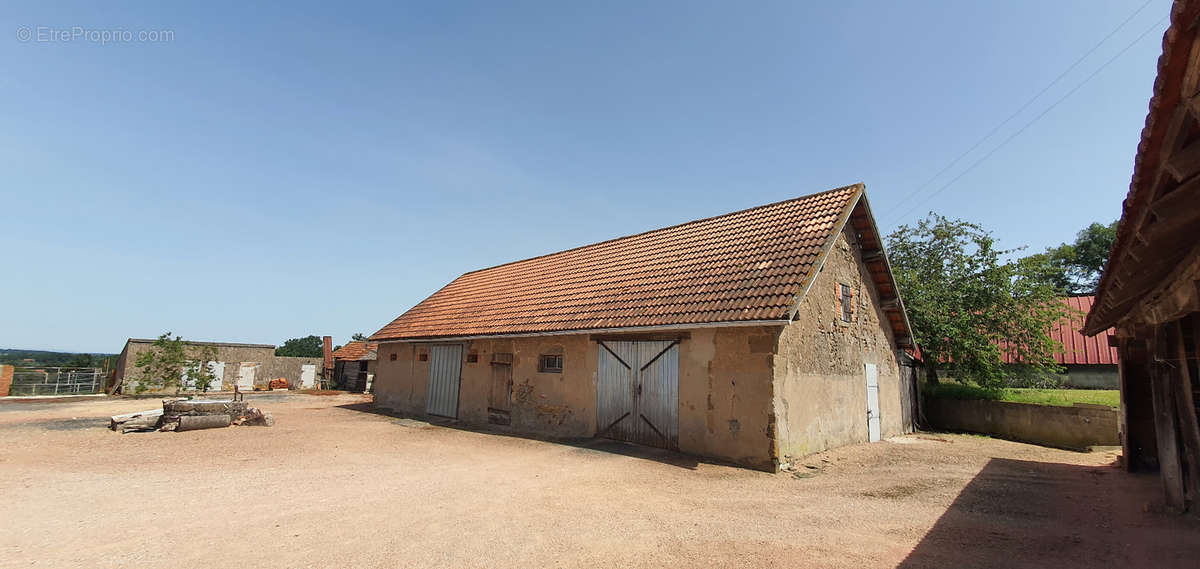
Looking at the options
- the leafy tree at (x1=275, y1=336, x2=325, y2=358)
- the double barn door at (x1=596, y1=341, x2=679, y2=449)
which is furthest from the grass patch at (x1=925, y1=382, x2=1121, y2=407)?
the leafy tree at (x1=275, y1=336, x2=325, y2=358)

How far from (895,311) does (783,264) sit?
260 inches

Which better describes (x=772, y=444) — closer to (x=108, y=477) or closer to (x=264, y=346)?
(x=108, y=477)

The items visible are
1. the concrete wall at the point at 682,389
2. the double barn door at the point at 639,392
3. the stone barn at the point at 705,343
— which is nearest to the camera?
the concrete wall at the point at 682,389

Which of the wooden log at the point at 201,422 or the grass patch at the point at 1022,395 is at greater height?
the grass patch at the point at 1022,395

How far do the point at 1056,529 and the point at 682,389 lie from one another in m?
6.08

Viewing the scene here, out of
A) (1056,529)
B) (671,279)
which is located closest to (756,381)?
(671,279)

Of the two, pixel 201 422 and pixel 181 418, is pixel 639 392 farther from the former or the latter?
pixel 181 418

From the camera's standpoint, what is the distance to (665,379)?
1142 centimetres

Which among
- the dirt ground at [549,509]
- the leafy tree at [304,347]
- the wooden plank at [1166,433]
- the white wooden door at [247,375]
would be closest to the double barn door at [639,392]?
the dirt ground at [549,509]

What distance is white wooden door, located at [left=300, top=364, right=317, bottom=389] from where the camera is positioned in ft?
123

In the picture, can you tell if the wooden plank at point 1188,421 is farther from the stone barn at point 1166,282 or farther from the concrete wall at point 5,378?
the concrete wall at point 5,378

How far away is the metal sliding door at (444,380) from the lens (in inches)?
671

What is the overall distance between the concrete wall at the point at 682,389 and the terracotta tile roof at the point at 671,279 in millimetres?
525

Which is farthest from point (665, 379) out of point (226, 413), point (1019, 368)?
point (1019, 368)
